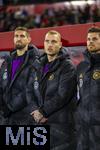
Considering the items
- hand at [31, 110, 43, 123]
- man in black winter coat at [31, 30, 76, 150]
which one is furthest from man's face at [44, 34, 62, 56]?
hand at [31, 110, 43, 123]

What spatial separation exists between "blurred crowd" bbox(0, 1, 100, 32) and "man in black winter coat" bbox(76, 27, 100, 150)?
870 centimetres

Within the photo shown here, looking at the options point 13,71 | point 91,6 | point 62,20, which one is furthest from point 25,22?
point 13,71

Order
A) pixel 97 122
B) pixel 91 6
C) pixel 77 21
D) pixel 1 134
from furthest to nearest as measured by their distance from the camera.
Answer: pixel 91 6
pixel 77 21
pixel 1 134
pixel 97 122

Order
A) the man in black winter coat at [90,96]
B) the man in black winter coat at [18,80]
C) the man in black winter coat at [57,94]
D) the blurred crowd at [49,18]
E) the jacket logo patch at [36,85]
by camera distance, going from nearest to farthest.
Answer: the man in black winter coat at [90,96] < the man in black winter coat at [57,94] < the jacket logo patch at [36,85] < the man in black winter coat at [18,80] < the blurred crowd at [49,18]

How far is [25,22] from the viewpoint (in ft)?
52.4

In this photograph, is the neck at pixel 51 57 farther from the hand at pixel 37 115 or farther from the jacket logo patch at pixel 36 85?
the hand at pixel 37 115

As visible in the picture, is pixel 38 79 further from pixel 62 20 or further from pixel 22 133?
pixel 62 20

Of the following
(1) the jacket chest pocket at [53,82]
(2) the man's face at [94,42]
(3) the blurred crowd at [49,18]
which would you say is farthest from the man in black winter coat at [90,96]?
(3) the blurred crowd at [49,18]

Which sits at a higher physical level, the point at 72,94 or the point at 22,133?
the point at 72,94

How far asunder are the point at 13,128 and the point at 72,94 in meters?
0.88

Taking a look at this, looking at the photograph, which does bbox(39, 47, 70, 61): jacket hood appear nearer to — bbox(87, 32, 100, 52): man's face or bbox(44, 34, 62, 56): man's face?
bbox(44, 34, 62, 56): man's face

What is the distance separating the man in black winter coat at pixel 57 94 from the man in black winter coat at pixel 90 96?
0.13 m

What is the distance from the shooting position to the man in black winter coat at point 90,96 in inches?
228

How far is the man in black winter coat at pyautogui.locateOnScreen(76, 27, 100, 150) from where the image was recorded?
5785 millimetres
